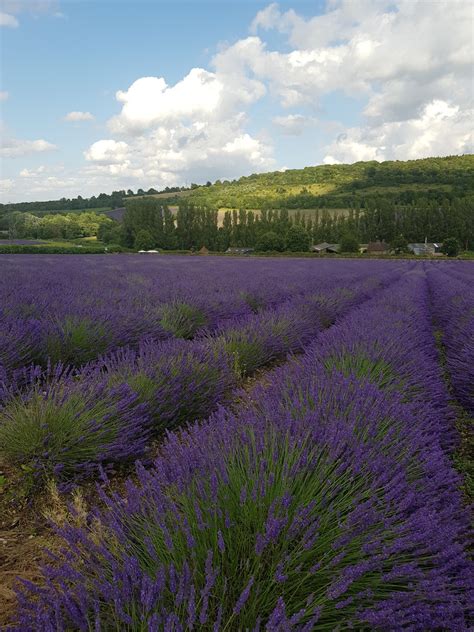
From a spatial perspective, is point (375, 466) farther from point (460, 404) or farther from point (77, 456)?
point (460, 404)

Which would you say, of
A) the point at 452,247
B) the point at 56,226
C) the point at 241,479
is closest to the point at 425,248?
the point at 452,247

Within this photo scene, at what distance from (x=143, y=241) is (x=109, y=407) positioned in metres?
58.7

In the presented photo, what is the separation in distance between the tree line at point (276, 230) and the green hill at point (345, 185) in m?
22.6

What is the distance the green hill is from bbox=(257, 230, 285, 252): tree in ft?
132

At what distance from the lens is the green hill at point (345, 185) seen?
9131 cm

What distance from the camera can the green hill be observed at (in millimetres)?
91312

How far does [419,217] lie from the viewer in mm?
62406

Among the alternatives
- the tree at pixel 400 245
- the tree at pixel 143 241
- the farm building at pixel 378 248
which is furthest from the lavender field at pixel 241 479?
the farm building at pixel 378 248

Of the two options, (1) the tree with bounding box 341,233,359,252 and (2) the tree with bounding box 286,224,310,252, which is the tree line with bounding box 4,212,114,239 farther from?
(1) the tree with bounding box 341,233,359,252

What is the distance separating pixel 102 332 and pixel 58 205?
389 feet

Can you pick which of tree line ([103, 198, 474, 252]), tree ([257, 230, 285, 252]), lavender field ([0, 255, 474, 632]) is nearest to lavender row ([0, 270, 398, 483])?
lavender field ([0, 255, 474, 632])

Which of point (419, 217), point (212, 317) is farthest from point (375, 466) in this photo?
point (419, 217)

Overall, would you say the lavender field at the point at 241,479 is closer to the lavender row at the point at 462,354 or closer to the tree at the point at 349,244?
the lavender row at the point at 462,354

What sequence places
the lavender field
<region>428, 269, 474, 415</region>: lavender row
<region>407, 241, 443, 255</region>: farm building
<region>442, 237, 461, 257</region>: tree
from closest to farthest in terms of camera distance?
the lavender field → <region>428, 269, 474, 415</region>: lavender row → <region>442, 237, 461, 257</region>: tree → <region>407, 241, 443, 255</region>: farm building
